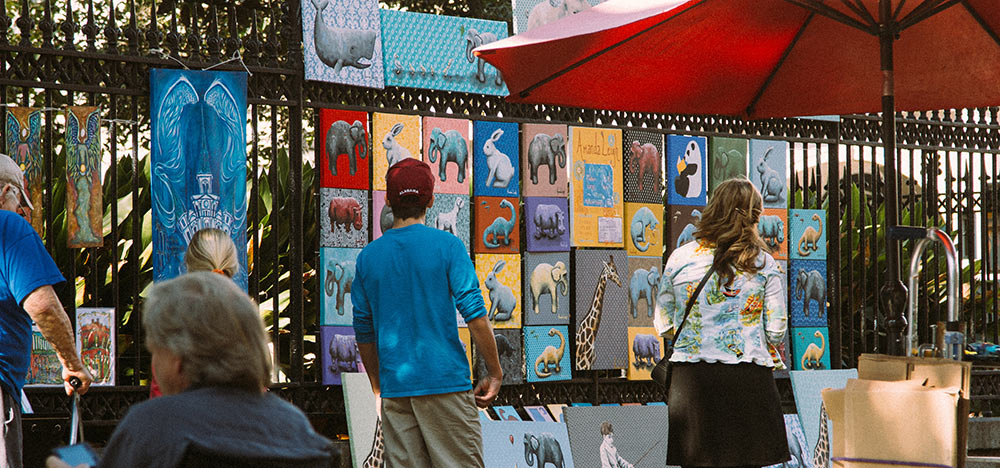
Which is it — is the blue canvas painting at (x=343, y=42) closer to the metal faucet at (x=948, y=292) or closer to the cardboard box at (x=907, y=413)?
the metal faucet at (x=948, y=292)

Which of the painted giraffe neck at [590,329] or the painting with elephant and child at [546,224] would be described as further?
the painted giraffe neck at [590,329]

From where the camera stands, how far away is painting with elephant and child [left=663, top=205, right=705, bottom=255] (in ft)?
27.9

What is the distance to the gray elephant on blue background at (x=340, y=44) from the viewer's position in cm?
724

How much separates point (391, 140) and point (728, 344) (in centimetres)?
282

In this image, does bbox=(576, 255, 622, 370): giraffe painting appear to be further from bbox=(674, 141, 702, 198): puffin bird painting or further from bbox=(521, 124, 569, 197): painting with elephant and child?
bbox=(674, 141, 702, 198): puffin bird painting

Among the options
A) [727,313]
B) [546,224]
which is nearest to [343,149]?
[546,224]

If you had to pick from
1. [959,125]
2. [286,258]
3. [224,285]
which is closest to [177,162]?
[286,258]

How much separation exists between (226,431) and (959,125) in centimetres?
833

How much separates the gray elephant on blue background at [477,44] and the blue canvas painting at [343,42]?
62 centimetres

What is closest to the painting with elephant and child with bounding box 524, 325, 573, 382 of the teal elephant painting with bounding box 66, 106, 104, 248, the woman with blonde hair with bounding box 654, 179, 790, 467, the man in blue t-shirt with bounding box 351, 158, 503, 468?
the woman with blonde hair with bounding box 654, 179, 790, 467

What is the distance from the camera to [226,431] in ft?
8.38

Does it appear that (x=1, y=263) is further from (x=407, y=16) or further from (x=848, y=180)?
(x=848, y=180)

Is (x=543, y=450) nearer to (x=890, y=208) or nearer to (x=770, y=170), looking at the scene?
(x=770, y=170)

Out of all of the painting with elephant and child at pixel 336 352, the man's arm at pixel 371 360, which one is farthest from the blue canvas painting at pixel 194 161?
the man's arm at pixel 371 360
